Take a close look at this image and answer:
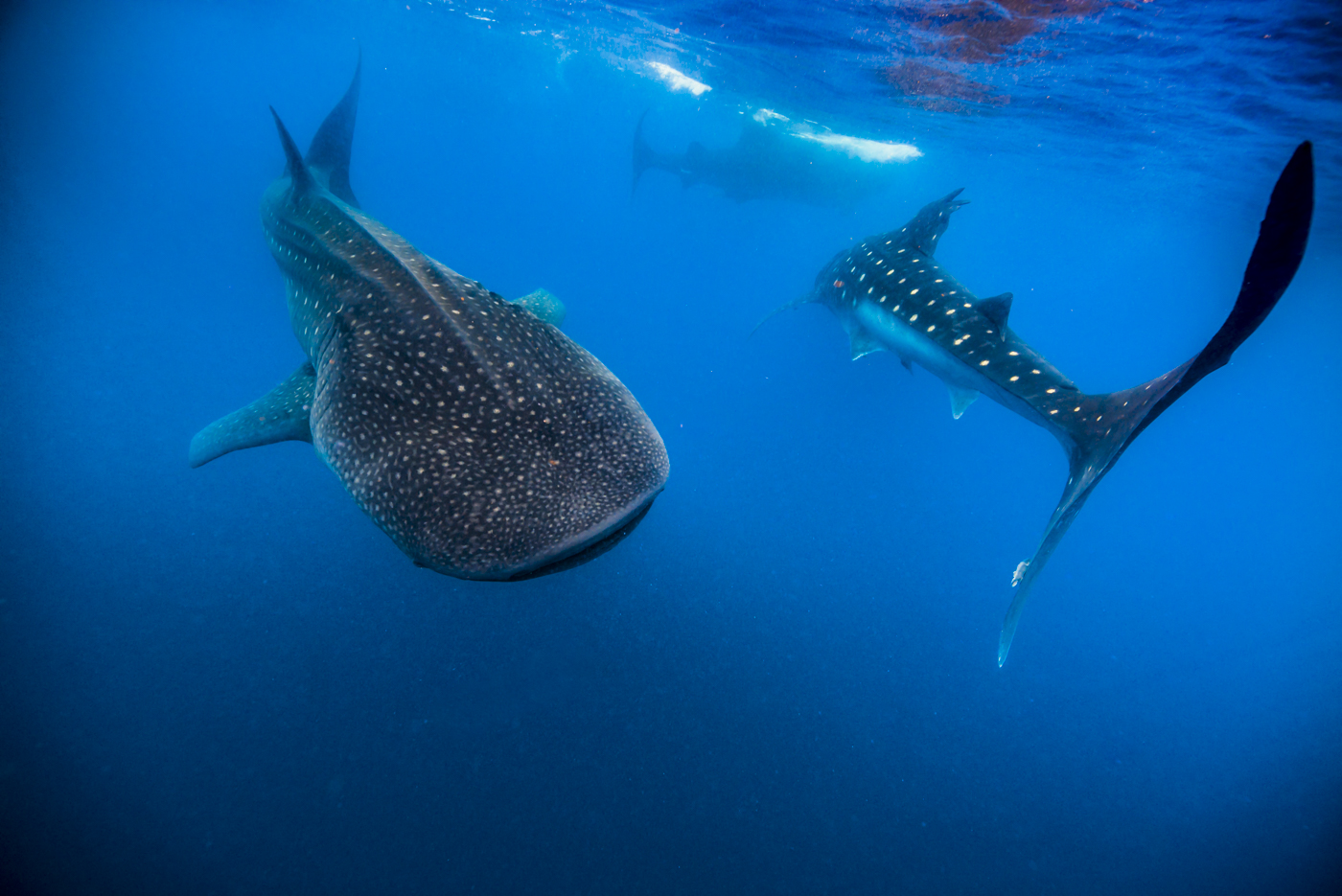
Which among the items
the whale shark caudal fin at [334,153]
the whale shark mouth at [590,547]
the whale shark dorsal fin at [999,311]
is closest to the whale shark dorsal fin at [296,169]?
the whale shark caudal fin at [334,153]

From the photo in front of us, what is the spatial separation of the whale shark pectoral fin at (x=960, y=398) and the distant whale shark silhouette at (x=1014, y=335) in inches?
0.6

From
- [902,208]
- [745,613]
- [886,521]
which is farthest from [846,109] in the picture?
[902,208]

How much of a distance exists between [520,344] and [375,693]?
4.82 m

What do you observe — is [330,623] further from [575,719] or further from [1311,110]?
[1311,110]

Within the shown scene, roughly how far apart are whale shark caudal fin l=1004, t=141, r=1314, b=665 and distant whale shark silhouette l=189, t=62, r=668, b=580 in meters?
2.75

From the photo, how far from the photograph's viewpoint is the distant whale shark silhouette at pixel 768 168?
22.0 m

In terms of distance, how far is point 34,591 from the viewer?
19.3 feet

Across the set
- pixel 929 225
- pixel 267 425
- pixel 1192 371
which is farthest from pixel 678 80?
pixel 1192 371

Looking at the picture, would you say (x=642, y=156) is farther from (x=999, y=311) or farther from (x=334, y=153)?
(x=999, y=311)

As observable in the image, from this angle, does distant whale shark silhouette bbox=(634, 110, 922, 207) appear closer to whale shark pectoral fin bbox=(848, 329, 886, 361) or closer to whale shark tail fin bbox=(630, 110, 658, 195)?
whale shark tail fin bbox=(630, 110, 658, 195)

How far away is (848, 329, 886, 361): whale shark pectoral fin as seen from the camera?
861 centimetres

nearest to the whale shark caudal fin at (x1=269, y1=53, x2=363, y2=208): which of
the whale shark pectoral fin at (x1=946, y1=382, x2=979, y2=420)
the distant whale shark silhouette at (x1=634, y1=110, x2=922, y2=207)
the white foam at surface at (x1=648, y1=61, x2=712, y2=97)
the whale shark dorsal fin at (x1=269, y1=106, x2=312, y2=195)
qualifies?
the whale shark dorsal fin at (x1=269, y1=106, x2=312, y2=195)

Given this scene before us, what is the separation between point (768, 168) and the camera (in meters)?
22.5

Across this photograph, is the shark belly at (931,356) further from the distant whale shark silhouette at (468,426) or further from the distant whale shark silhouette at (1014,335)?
the distant whale shark silhouette at (468,426)
